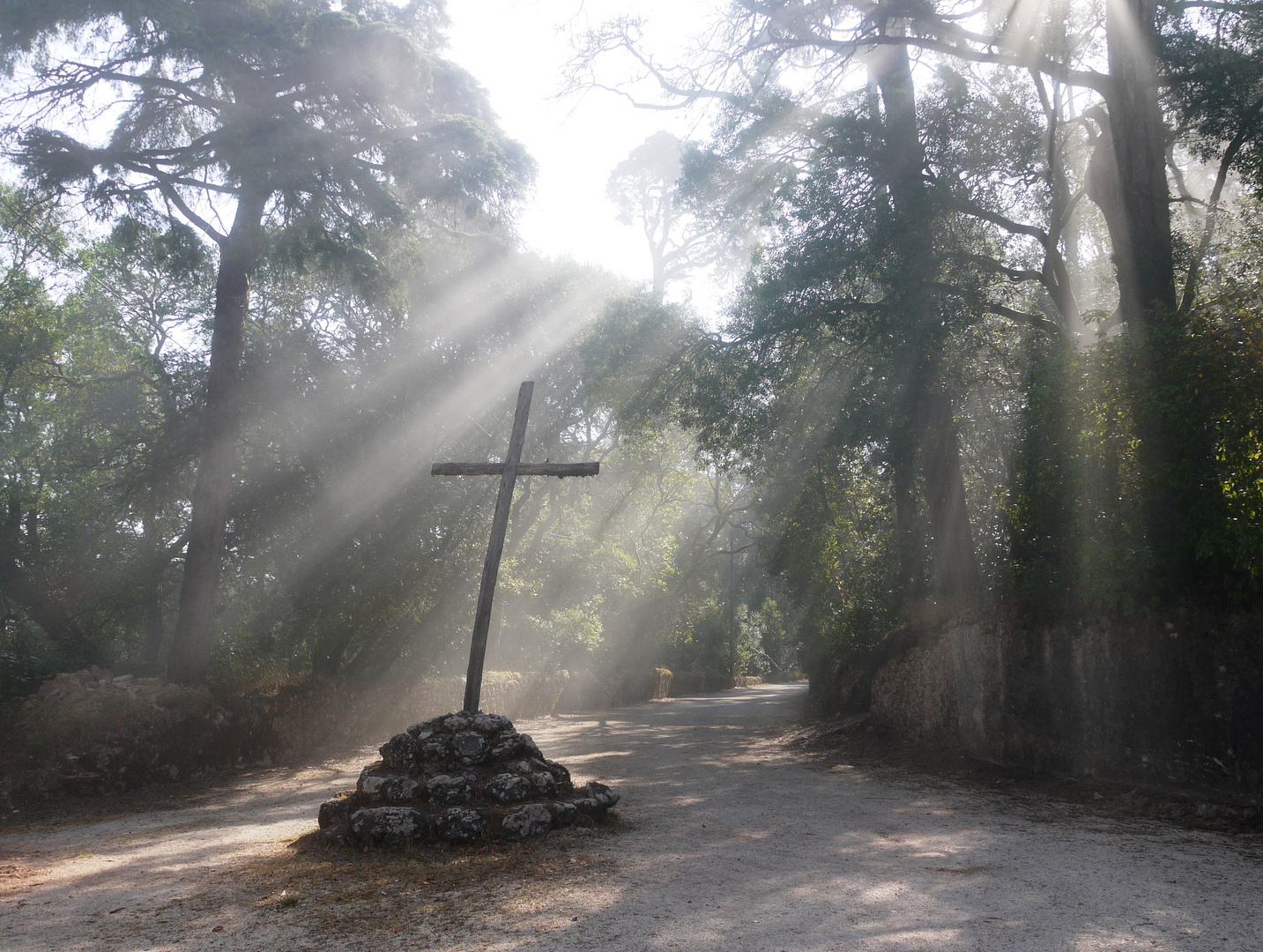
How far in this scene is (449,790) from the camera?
19.0 ft

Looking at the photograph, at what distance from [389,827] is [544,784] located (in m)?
1.23

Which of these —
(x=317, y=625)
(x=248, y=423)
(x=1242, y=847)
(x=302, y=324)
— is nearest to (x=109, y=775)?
(x=317, y=625)

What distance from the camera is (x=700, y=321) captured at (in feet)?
51.7

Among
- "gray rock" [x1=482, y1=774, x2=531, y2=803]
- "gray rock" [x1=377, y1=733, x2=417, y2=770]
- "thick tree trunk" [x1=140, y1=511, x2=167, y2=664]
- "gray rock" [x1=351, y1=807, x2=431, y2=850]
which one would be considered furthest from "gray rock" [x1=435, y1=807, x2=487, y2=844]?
"thick tree trunk" [x1=140, y1=511, x2=167, y2=664]

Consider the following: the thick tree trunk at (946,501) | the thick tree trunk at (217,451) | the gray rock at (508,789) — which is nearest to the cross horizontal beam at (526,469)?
the gray rock at (508,789)

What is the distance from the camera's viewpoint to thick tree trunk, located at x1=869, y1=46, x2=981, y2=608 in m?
10.7

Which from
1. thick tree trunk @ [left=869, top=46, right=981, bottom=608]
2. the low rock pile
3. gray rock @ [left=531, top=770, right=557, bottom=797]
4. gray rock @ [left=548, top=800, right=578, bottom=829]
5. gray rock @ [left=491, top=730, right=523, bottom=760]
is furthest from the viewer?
thick tree trunk @ [left=869, top=46, right=981, bottom=608]

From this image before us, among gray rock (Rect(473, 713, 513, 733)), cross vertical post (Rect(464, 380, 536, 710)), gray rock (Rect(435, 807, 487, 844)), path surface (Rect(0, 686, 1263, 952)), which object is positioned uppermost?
cross vertical post (Rect(464, 380, 536, 710))

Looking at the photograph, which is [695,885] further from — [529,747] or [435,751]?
[435,751]

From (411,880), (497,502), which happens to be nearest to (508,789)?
(411,880)

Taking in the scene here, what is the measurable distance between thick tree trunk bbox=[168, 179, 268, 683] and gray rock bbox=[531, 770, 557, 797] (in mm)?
7111

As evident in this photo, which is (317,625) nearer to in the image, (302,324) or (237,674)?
(237,674)

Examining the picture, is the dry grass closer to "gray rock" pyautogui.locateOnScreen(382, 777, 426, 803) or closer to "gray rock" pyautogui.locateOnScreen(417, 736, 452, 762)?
"gray rock" pyautogui.locateOnScreen(382, 777, 426, 803)

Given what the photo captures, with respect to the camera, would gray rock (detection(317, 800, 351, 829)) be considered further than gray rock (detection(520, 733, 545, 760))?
No
